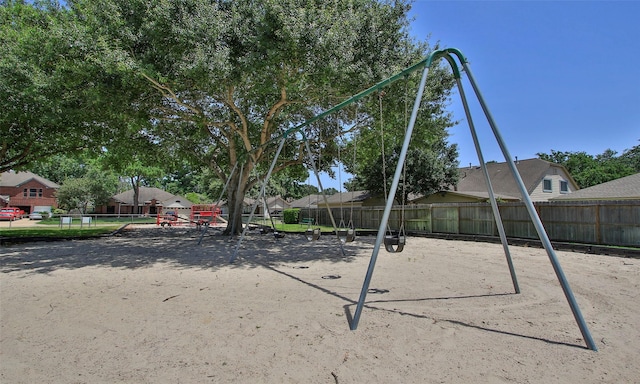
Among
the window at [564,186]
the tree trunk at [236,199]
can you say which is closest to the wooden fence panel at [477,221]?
the tree trunk at [236,199]

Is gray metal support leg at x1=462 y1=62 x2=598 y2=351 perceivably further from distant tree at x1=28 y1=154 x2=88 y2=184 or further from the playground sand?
distant tree at x1=28 y1=154 x2=88 y2=184

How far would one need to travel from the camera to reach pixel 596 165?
147ft

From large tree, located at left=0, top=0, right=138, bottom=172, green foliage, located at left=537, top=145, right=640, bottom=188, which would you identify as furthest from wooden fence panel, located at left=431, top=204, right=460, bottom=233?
green foliage, located at left=537, top=145, right=640, bottom=188

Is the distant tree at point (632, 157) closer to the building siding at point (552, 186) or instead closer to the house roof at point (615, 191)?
the building siding at point (552, 186)

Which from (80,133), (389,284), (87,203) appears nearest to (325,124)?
(80,133)

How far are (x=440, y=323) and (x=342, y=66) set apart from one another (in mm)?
6780

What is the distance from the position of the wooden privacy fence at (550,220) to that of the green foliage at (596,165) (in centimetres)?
3209

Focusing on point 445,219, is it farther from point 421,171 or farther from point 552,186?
point 552,186

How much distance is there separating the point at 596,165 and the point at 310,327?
53546 millimetres

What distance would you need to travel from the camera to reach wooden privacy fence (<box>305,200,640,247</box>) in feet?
39.1

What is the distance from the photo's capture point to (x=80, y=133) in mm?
13656

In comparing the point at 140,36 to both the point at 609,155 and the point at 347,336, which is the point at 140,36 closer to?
the point at 347,336

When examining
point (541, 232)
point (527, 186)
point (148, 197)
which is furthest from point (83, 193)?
point (541, 232)

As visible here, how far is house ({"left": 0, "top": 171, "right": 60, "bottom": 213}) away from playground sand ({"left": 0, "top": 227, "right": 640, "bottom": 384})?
5204cm
